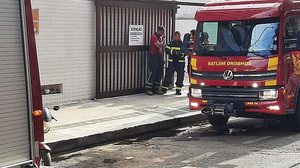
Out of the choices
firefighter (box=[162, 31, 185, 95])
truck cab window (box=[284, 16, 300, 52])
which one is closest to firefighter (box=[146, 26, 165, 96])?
firefighter (box=[162, 31, 185, 95])

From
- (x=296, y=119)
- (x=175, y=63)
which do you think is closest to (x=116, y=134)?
(x=296, y=119)

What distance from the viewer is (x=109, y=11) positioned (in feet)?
40.4

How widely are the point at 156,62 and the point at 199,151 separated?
5.38 m

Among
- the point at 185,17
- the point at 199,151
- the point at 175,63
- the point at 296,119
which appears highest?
the point at 185,17

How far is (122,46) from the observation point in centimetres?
1274

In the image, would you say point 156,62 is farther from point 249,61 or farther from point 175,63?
point 249,61

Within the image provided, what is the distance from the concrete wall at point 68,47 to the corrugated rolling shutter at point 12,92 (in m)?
6.56

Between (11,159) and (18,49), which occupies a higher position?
(18,49)

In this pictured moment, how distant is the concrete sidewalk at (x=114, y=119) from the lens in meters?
8.62

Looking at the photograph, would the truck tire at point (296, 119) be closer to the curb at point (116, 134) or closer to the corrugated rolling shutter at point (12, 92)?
the curb at point (116, 134)

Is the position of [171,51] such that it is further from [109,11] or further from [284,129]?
[284,129]

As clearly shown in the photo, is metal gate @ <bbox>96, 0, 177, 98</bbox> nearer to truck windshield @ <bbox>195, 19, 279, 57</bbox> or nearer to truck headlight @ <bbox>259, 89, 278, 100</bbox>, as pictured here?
truck windshield @ <bbox>195, 19, 279, 57</bbox>

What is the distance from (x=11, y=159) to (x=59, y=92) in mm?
7246

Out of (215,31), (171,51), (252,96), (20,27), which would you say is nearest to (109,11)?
(171,51)
